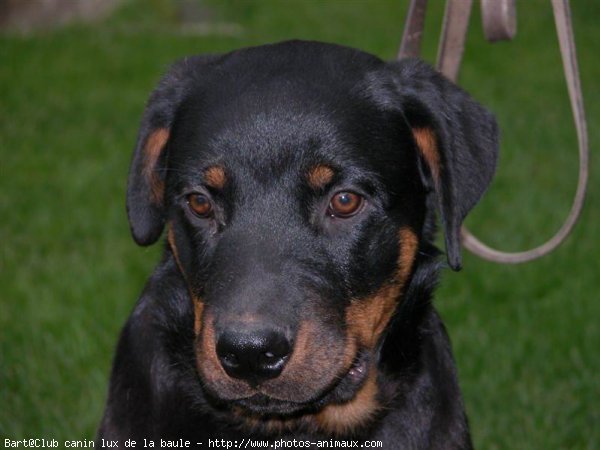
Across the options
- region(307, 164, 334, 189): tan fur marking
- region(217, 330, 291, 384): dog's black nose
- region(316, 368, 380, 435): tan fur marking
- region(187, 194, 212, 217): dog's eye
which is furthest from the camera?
region(316, 368, 380, 435): tan fur marking

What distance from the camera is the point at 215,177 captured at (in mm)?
3539

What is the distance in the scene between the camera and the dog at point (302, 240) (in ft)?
11.0

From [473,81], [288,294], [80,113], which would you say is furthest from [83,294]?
[473,81]

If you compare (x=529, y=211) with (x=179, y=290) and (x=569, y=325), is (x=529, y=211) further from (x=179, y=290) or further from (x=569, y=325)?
(x=179, y=290)

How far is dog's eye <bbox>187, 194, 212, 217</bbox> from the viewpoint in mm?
3619

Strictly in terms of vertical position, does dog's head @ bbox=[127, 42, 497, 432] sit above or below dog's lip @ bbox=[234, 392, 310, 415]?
above

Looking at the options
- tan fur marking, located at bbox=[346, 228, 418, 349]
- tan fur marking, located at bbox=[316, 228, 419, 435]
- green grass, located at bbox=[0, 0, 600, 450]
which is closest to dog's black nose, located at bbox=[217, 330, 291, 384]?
tan fur marking, located at bbox=[346, 228, 418, 349]

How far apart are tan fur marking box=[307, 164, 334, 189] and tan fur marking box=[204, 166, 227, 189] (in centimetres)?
29

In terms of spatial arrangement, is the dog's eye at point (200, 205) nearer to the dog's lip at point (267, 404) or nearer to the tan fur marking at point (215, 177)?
the tan fur marking at point (215, 177)

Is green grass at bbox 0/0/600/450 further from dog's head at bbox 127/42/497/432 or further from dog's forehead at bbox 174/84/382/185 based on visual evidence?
dog's forehead at bbox 174/84/382/185

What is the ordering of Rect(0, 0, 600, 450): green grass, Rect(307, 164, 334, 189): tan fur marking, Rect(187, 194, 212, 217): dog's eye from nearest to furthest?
1. Rect(307, 164, 334, 189): tan fur marking
2. Rect(187, 194, 212, 217): dog's eye
3. Rect(0, 0, 600, 450): green grass

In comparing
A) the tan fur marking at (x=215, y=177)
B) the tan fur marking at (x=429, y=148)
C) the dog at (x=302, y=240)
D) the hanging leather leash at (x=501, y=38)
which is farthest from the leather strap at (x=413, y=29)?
the tan fur marking at (x=215, y=177)

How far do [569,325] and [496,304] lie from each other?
51 cm

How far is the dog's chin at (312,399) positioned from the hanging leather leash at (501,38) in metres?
1.15
